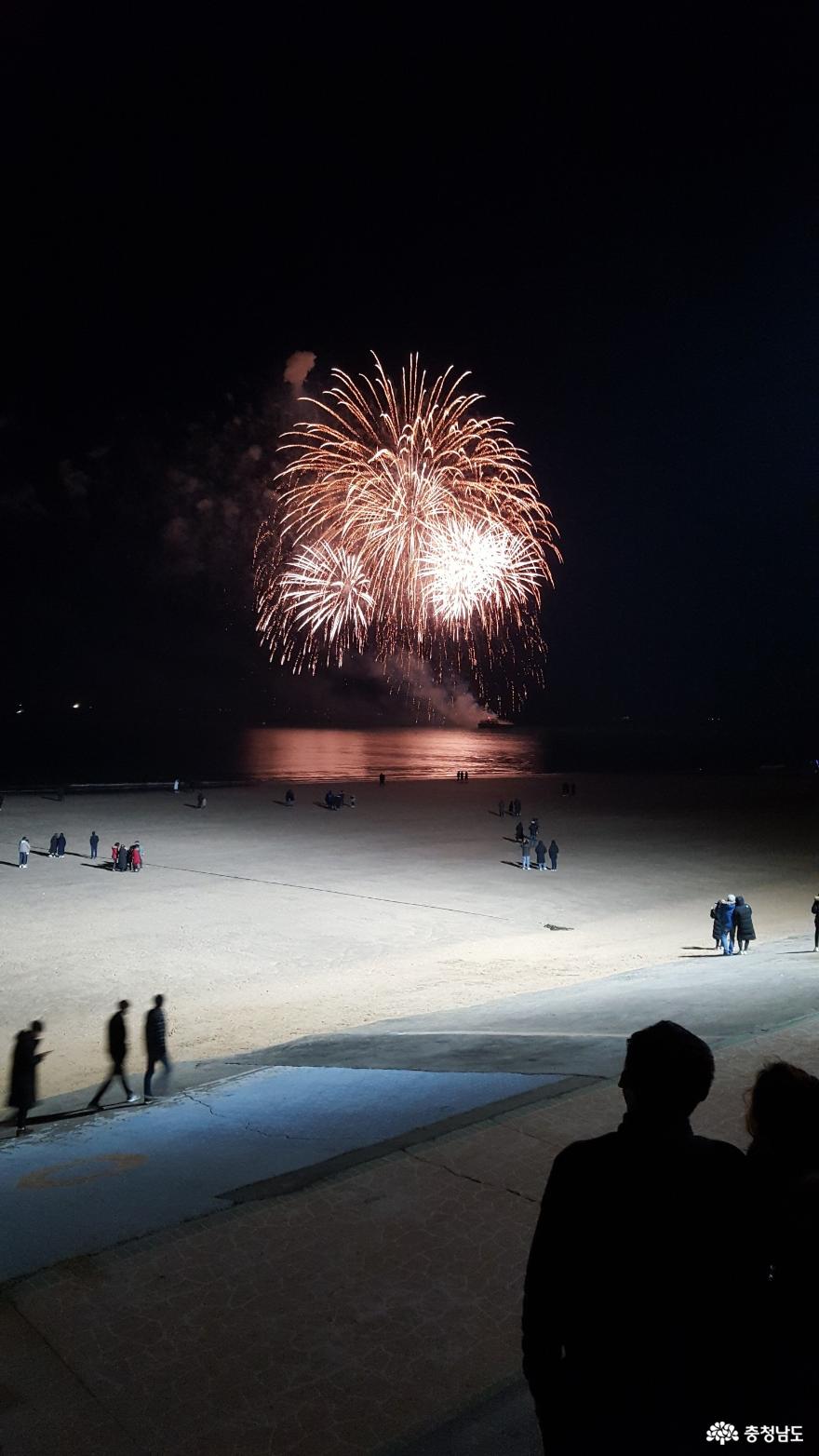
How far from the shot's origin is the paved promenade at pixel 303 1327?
3.32 metres

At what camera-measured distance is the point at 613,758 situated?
94.7 m

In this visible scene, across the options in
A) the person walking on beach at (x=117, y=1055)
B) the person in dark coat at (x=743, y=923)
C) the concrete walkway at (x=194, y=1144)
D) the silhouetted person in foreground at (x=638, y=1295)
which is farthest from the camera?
the person in dark coat at (x=743, y=923)

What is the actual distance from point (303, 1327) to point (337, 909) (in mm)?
17969

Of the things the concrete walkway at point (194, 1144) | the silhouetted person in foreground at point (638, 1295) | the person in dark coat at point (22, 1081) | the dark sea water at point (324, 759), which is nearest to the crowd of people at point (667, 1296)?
the silhouetted person in foreground at point (638, 1295)

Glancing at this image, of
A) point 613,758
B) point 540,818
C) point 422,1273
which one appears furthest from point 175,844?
point 613,758

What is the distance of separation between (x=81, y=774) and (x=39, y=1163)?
68.5 m

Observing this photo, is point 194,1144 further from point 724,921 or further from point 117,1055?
point 724,921

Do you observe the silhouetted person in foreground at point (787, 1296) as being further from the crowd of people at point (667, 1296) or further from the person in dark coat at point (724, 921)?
the person in dark coat at point (724, 921)

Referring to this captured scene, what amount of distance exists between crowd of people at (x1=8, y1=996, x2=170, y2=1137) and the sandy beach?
3.92 feet

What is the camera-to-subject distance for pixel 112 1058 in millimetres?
9484

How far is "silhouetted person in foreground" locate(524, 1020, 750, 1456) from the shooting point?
1942 millimetres

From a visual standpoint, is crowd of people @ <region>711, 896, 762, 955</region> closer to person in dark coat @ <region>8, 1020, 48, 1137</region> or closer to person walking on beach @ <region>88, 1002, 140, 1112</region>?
person walking on beach @ <region>88, 1002, 140, 1112</region>

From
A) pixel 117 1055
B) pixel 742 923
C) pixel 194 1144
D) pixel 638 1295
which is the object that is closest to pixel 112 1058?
pixel 117 1055

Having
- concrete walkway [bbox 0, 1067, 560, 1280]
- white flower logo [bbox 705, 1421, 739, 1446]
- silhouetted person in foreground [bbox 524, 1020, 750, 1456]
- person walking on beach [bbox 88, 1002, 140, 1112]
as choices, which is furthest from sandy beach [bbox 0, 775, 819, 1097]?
white flower logo [bbox 705, 1421, 739, 1446]
